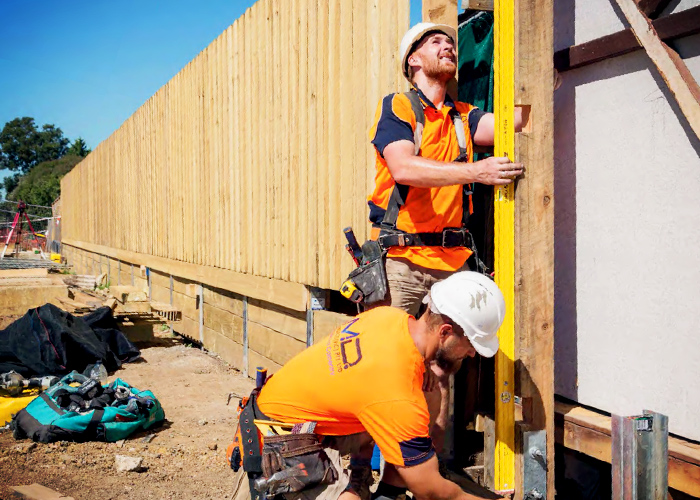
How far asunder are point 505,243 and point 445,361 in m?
0.74

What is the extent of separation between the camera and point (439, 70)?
3.48 metres

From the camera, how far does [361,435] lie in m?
3.22

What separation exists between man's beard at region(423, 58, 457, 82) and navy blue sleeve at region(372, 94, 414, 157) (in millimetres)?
313

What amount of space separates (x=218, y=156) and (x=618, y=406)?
19.9 ft

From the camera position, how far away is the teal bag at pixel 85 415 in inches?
216

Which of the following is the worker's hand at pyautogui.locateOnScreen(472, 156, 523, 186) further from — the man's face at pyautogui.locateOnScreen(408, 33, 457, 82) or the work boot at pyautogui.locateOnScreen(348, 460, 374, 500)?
the work boot at pyautogui.locateOnScreen(348, 460, 374, 500)

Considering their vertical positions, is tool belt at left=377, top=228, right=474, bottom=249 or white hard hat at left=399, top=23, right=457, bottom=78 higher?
white hard hat at left=399, top=23, right=457, bottom=78

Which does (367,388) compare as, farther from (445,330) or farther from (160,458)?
(160,458)

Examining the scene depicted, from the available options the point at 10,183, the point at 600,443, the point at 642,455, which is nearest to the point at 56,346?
the point at 600,443

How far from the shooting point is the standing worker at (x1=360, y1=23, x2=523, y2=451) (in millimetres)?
3414

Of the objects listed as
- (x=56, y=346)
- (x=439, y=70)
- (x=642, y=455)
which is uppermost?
(x=439, y=70)

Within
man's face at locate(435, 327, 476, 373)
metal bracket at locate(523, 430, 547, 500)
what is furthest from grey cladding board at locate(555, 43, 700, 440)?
man's face at locate(435, 327, 476, 373)

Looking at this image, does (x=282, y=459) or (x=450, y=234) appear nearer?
(x=282, y=459)

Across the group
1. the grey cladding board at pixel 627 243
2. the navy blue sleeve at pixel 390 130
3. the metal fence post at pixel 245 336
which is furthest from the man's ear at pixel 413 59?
the metal fence post at pixel 245 336
